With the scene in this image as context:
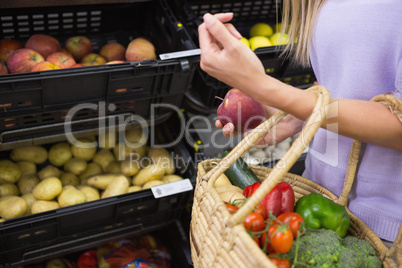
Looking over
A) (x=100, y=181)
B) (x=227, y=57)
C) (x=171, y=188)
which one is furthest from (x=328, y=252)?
(x=100, y=181)

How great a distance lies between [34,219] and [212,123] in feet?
3.48

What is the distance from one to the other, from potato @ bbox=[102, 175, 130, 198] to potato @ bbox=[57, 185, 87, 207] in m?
0.10

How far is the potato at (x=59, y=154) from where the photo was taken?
1765 millimetres

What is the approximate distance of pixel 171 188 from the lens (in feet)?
5.10

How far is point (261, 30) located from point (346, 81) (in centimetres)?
106

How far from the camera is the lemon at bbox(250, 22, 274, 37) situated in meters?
1.98

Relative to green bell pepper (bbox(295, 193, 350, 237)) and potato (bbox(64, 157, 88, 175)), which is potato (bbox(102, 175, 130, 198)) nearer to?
potato (bbox(64, 157, 88, 175))

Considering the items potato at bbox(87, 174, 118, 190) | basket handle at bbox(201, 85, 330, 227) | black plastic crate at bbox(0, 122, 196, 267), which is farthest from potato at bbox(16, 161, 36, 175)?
basket handle at bbox(201, 85, 330, 227)

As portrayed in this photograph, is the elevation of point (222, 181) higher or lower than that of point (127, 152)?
higher

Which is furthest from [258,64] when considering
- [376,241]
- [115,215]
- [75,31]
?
[75,31]

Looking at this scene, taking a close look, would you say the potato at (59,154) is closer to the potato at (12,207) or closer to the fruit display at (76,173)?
the fruit display at (76,173)

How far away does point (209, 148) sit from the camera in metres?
2.14

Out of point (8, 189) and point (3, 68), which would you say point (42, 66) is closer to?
point (3, 68)

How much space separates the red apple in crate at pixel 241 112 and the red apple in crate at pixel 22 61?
0.72 m
